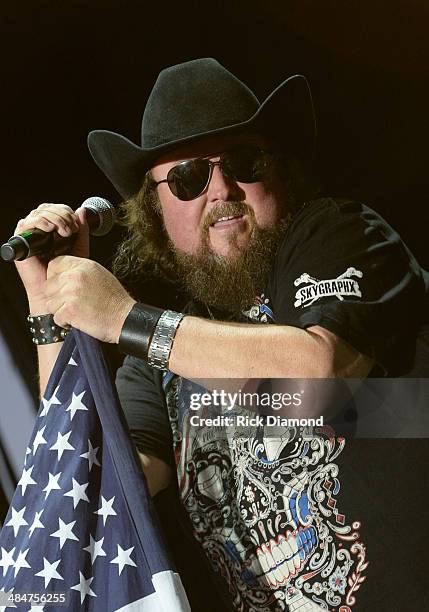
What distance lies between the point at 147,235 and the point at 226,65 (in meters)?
0.36

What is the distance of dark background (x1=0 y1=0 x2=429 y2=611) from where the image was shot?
1.38m

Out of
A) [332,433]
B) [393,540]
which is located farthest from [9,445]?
[393,540]

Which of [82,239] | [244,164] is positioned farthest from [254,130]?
[82,239]

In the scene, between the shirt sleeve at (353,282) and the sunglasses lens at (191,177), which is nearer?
the shirt sleeve at (353,282)

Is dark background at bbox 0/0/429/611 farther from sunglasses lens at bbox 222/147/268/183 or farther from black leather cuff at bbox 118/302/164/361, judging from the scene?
black leather cuff at bbox 118/302/164/361

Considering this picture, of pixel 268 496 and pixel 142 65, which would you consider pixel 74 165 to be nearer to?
pixel 142 65

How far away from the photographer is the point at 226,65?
4.67 ft

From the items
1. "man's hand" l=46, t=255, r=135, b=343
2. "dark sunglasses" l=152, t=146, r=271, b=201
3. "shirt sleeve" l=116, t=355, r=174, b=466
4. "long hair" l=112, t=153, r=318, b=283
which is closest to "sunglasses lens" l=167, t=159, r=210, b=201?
"dark sunglasses" l=152, t=146, r=271, b=201

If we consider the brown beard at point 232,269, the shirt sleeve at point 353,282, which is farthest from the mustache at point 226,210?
the shirt sleeve at point 353,282

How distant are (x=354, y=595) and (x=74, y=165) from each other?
923mm

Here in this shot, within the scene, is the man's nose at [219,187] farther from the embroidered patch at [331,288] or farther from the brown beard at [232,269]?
the embroidered patch at [331,288]

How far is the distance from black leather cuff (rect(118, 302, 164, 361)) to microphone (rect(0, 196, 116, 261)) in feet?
0.58

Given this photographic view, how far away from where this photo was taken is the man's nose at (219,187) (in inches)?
51.7

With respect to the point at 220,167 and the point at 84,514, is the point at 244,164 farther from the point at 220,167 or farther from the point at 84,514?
the point at 84,514
